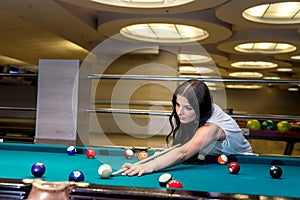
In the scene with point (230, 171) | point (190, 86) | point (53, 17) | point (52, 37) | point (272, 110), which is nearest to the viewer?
point (230, 171)

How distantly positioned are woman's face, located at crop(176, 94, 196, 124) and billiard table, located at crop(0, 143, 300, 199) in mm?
278

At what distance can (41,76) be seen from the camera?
4.05 m

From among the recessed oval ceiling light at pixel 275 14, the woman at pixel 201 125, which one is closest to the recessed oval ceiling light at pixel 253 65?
the recessed oval ceiling light at pixel 275 14

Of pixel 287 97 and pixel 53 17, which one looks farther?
pixel 287 97

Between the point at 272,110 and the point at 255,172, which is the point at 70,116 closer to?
the point at 255,172

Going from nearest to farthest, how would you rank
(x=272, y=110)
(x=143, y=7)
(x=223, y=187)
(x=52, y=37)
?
1. (x=223, y=187)
2. (x=143, y=7)
3. (x=52, y=37)
4. (x=272, y=110)

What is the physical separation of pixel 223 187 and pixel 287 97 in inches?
711

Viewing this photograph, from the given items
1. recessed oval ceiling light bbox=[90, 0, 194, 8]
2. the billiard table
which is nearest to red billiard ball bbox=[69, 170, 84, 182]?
the billiard table

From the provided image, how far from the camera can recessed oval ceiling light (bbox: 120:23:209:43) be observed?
7.72 m

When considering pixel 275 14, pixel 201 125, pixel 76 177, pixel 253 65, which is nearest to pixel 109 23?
pixel 275 14

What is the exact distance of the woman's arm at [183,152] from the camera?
1.83m

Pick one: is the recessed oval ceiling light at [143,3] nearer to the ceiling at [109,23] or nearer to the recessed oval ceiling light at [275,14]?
the ceiling at [109,23]

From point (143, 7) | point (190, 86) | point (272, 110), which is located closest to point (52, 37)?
point (143, 7)

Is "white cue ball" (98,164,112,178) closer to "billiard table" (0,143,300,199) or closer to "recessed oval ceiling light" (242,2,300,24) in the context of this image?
"billiard table" (0,143,300,199)
